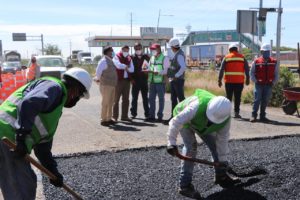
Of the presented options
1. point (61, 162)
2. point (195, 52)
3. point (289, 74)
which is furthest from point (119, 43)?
point (61, 162)

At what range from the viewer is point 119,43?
5550 centimetres

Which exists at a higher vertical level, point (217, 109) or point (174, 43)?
point (174, 43)

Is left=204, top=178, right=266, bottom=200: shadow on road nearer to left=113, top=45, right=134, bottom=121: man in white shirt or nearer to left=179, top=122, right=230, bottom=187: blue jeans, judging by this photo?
left=179, top=122, right=230, bottom=187: blue jeans

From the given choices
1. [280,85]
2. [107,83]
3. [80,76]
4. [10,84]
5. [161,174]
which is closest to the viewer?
[80,76]

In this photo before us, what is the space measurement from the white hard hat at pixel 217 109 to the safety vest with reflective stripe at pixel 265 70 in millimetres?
5705

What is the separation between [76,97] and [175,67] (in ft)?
19.3

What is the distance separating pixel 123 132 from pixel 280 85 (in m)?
6.03

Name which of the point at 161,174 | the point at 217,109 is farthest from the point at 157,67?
the point at 217,109

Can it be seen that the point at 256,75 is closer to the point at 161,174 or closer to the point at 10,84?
the point at 161,174

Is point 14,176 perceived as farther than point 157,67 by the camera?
No

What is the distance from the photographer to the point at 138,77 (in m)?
10.4

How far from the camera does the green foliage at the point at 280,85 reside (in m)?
12.6

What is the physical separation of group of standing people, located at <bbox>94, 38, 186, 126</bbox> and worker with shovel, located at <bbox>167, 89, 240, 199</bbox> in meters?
4.48

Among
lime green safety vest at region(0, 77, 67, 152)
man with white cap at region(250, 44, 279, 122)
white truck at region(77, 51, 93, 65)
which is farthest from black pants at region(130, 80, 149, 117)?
white truck at region(77, 51, 93, 65)
